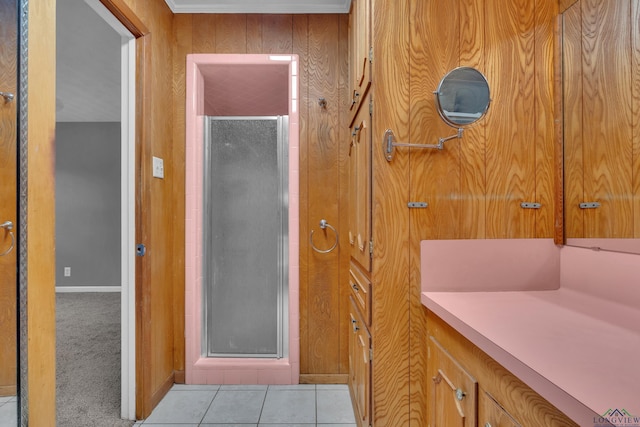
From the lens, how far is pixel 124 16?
164 centimetres

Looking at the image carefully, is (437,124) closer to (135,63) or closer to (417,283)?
(417,283)

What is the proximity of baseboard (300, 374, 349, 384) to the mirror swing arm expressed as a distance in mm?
1699

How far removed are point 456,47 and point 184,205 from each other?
1777mm

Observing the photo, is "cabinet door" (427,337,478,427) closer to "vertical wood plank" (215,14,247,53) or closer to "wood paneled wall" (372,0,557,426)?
"wood paneled wall" (372,0,557,426)

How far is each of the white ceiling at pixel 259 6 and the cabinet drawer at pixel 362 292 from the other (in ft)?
5.42

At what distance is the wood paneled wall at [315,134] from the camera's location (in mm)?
2180

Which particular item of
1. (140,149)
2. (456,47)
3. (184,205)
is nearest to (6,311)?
(140,149)

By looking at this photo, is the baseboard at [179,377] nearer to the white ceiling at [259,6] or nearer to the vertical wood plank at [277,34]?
the vertical wood plank at [277,34]

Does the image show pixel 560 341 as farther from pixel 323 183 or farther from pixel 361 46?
pixel 323 183

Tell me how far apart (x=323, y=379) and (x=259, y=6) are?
246 centimetres

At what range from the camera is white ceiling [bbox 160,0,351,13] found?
211 cm

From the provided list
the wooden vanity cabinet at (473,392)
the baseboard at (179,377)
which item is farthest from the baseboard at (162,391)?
the wooden vanity cabinet at (473,392)

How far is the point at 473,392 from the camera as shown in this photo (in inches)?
34.0

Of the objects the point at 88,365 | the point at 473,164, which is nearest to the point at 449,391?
the point at 473,164
